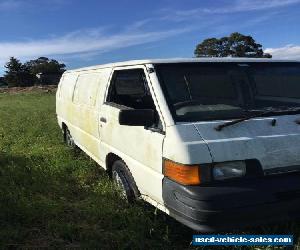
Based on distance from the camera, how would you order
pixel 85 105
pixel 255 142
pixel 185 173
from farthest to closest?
pixel 85 105 → pixel 255 142 → pixel 185 173

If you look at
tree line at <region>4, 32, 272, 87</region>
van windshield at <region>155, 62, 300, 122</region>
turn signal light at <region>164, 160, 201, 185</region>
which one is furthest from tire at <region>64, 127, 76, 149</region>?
tree line at <region>4, 32, 272, 87</region>

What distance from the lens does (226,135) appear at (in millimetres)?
4125

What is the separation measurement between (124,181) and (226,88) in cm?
175

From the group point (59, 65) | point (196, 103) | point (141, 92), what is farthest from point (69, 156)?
point (59, 65)

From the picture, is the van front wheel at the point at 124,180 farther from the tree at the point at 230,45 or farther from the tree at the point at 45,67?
the tree at the point at 45,67

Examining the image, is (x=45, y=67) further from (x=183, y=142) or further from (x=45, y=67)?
(x=183, y=142)

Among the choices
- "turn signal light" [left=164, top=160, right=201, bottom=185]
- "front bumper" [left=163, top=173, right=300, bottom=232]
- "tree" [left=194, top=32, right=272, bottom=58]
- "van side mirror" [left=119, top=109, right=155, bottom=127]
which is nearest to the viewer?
"front bumper" [left=163, top=173, right=300, bottom=232]

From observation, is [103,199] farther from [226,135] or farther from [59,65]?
[59,65]

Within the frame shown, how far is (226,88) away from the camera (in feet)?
16.0

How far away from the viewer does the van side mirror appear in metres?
4.46

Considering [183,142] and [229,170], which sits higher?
[183,142]

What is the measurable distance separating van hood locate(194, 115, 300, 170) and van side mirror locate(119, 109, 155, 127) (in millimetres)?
548

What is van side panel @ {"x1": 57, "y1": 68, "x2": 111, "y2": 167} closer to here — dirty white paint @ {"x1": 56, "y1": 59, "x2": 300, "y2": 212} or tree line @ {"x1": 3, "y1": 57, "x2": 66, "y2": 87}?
dirty white paint @ {"x1": 56, "y1": 59, "x2": 300, "y2": 212}

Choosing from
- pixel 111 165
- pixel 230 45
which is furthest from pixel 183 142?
pixel 230 45
